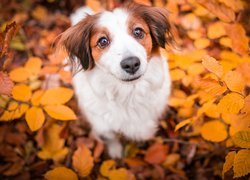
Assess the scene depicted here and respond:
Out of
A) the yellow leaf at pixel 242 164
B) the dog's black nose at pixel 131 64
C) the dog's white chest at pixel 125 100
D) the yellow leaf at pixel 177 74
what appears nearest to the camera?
the yellow leaf at pixel 242 164

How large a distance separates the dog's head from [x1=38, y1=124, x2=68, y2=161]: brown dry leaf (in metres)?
1.03

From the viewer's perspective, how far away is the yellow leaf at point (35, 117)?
2.45 meters

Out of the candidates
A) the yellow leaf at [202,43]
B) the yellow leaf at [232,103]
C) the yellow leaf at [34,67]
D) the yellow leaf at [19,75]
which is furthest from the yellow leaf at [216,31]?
the yellow leaf at [19,75]

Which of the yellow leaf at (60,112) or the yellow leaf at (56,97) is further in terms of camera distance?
the yellow leaf at (56,97)

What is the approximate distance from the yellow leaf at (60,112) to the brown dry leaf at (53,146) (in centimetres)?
82

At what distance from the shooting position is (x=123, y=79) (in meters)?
2.35

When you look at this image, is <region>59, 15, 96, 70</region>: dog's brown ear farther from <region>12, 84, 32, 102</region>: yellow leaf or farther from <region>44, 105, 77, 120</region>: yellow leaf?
<region>12, 84, 32, 102</region>: yellow leaf

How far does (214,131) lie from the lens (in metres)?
2.78

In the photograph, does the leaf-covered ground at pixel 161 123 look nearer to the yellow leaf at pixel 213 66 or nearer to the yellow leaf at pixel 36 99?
the yellow leaf at pixel 36 99

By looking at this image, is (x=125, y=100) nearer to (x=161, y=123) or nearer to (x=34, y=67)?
(x=161, y=123)

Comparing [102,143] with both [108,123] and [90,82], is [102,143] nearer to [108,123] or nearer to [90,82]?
[108,123]

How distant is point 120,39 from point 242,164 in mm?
1203

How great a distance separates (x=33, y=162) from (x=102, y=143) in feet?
2.46

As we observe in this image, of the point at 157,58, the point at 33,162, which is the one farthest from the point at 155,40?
the point at 33,162
